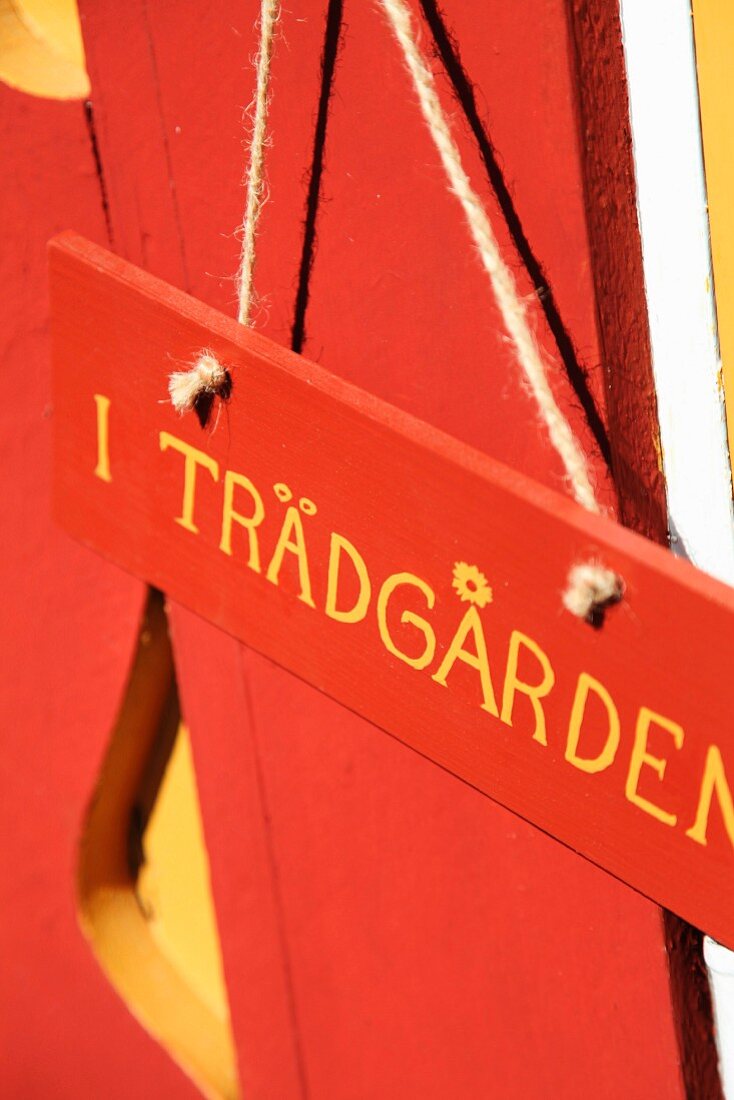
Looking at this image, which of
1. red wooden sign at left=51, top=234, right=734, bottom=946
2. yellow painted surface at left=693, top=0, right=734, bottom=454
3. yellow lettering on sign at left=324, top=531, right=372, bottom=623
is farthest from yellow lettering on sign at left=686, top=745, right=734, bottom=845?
yellow painted surface at left=693, top=0, right=734, bottom=454

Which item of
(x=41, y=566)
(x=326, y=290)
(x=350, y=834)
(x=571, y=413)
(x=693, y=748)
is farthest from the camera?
(x=41, y=566)

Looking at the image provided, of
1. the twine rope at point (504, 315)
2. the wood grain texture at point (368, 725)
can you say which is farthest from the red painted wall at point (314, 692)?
the twine rope at point (504, 315)

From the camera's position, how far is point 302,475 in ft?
2.21

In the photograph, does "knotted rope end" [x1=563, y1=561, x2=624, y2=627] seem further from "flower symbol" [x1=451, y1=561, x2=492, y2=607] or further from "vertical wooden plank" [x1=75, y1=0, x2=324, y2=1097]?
"vertical wooden plank" [x1=75, y1=0, x2=324, y2=1097]

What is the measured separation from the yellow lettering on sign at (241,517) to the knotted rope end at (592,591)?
0.72 feet

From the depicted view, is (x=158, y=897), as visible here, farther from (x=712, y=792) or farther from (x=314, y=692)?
(x=712, y=792)

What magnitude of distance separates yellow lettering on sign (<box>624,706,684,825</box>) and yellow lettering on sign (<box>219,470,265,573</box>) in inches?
10.7

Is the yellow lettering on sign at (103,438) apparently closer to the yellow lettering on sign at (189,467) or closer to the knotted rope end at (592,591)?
the yellow lettering on sign at (189,467)

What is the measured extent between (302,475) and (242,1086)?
78 centimetres

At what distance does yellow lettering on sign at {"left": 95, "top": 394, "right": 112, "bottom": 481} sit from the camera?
756mm

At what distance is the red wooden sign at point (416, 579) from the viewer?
58cm

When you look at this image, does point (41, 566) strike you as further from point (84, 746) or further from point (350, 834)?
point (350, 834)

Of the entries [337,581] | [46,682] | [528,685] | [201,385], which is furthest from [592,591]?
[46,682]

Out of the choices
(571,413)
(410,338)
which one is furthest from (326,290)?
(571,413)
